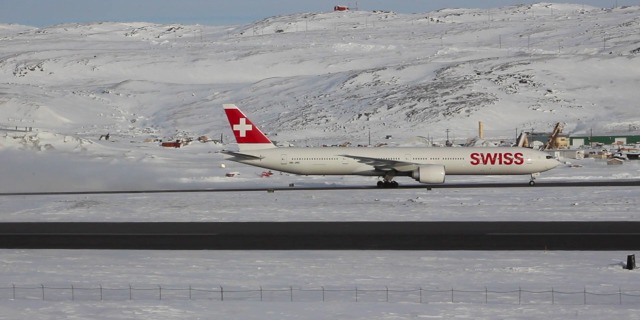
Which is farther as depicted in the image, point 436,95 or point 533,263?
point 436,95

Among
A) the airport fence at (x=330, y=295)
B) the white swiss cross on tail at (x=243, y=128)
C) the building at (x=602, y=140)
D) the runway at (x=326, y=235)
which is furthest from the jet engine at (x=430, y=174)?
the building at (x=602, y=140)

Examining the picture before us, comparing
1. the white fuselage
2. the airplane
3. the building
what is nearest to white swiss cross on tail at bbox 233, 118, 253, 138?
the airplane

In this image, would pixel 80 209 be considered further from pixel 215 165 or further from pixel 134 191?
pixel 215 165

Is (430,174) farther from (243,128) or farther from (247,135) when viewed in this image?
(243,128)

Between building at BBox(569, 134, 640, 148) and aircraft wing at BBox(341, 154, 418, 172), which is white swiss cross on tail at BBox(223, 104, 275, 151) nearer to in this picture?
aircraft wing at BBox(341, 154, 418, 172)

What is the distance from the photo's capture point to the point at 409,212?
1916 inches

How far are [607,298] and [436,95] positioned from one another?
166622 millimetres

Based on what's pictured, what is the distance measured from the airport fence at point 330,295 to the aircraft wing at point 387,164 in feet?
130

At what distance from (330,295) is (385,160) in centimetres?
4094

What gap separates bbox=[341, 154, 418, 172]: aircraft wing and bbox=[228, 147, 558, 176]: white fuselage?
0.17m

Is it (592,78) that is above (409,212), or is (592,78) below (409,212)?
above

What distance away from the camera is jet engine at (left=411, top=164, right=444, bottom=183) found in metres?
65.4

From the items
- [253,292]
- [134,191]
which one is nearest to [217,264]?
[253,292]

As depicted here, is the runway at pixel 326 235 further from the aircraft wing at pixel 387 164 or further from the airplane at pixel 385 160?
the airplane at pixel 385 160
